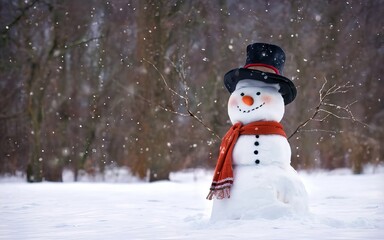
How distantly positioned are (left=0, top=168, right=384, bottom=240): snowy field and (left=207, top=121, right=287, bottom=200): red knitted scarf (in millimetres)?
381

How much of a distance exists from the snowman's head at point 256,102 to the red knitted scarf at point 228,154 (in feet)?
0.28

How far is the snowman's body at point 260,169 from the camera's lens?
5.72 meters

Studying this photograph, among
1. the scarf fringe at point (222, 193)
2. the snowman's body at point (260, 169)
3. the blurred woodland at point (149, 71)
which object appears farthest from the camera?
the blurred woodland at point (149, 71)

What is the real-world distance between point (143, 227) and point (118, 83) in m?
10.6

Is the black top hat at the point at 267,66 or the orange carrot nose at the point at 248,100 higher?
the black top hat at the point at 267,66

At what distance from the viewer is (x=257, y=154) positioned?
5961 mm

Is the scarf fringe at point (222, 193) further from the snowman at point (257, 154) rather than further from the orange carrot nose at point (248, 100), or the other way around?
the orange carrot nose at point (248, 100)

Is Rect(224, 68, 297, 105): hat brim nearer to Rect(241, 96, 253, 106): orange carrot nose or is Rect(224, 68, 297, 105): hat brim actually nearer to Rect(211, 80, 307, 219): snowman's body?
Rect(211, 80, 307, 219): snowman's body

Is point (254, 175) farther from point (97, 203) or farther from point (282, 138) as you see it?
point (97, 203)

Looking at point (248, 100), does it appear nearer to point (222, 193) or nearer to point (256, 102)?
point (256, 102)

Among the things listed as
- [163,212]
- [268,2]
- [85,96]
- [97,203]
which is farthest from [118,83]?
[163,212]

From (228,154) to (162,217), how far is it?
1613mm

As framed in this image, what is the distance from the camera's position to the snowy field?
5031 mm

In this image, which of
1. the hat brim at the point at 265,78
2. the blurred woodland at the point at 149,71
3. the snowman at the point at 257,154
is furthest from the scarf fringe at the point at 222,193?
the blurred woodland at the point at 149,71
